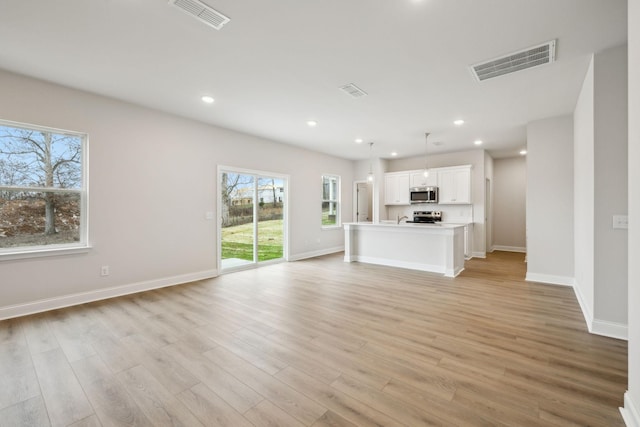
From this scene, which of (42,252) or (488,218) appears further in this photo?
(488,218)

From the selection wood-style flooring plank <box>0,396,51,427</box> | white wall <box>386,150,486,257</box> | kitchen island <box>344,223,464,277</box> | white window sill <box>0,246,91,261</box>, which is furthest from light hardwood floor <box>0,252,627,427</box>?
white wall <box>386,150,486,257</box>

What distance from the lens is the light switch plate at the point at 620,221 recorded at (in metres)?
2.65

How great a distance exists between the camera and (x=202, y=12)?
223 centimetres

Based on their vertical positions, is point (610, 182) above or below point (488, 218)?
above

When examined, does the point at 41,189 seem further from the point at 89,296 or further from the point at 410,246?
the point at 410,246

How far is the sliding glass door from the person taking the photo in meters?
5.51

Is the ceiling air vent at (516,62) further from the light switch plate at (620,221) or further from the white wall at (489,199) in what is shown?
the white wall at (489,199)

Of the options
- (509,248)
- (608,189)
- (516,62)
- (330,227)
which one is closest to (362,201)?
(330,227)

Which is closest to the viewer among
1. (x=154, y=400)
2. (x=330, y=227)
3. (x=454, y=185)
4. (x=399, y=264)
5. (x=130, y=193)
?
(x=154, y=400)

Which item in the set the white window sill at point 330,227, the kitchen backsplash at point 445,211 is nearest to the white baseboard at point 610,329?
the kitchen backsplash at point 445,211

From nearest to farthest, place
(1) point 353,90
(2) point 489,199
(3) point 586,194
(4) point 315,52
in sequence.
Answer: (4) point 315,52, (3) point 586,194, (1) point 353,90, (2) point 489,199

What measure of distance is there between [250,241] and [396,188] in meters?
4.73

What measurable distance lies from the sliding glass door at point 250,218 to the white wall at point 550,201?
496 centimetres
